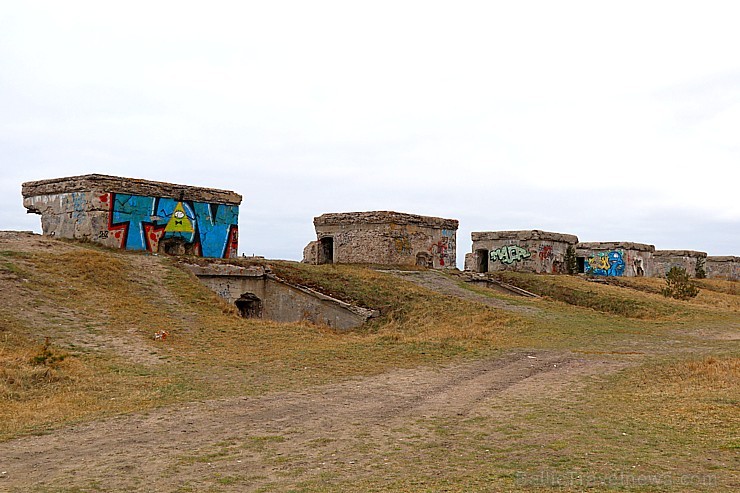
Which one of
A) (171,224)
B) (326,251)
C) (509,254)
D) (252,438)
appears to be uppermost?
(171,224)

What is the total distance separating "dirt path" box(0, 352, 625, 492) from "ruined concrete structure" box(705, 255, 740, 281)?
43.4 meters

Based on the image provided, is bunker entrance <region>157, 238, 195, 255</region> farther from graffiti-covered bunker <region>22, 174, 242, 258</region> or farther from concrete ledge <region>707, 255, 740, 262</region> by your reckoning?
concrete ledge <region>707, 255, 740, 262</region>

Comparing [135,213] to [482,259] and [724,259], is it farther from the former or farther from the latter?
[724,259]

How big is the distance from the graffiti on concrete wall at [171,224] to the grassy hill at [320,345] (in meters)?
1.24

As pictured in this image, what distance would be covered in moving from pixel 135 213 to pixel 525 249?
20.0 meters

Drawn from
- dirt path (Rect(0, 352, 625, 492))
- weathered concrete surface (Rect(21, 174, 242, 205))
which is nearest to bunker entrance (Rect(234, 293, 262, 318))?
weathered concrete surface (Rect(21, 174, 242, 205))

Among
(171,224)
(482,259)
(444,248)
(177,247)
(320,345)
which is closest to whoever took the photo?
(320,345)

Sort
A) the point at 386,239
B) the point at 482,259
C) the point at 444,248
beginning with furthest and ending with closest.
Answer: the point at 482,259 → the point at 444,248 → the point at 386,239

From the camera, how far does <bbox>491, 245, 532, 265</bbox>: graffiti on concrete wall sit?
34.4 meters

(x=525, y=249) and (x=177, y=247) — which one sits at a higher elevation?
(x=525, y=249)

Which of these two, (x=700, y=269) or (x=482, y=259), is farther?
(x=700, y=269)

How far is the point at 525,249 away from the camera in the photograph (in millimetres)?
34375

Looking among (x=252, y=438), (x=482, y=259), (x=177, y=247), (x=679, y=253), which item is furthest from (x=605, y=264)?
(x=252, y=438)

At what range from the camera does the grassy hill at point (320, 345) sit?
317 inches
